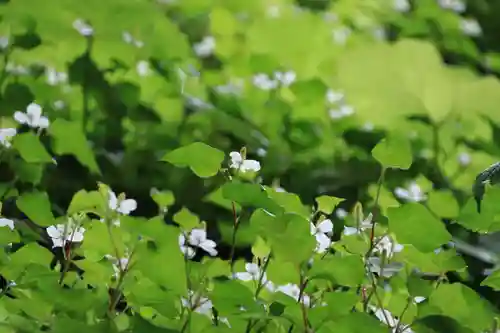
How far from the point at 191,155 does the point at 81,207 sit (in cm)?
18

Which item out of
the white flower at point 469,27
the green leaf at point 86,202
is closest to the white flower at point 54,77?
the green leaf at point 86,202

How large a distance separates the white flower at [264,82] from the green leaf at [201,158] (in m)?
1.08

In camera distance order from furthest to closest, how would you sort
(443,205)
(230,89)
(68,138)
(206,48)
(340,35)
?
(340,35) → (206,48) → (230,89) → (68,138) → (443,205)

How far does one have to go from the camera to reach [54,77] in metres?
2.00

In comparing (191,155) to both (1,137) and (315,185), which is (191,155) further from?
(315,185)

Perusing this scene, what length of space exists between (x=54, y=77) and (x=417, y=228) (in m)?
1.22

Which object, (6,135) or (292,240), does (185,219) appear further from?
(6,135)

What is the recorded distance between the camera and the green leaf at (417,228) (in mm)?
1068

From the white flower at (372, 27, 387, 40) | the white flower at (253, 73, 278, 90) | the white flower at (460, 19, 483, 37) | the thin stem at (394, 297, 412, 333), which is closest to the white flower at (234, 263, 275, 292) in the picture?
the thin stem at (394, 297, 412, 333)

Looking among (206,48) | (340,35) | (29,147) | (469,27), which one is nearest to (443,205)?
(29,147)

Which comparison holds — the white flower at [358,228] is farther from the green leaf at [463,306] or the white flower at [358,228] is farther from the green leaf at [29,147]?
the green leaf at [29,147]

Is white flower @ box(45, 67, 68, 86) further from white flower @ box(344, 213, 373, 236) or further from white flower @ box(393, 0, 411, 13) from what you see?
white flower @ box(393, 0, 411, 13)

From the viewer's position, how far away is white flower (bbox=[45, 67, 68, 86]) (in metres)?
1.99

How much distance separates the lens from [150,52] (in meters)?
2.24
